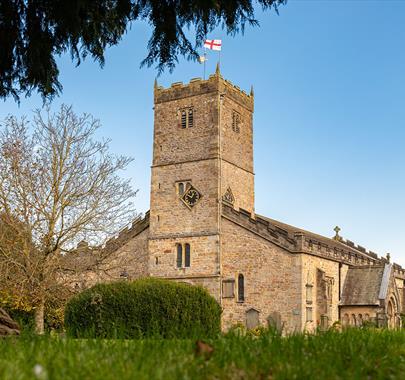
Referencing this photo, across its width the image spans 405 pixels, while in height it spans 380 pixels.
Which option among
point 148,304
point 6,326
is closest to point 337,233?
point 148,304

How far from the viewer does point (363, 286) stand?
143ft

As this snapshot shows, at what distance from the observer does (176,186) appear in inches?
1688

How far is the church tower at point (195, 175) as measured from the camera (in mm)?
40906

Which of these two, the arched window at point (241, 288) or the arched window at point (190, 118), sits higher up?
the arched window at point (190, 118)

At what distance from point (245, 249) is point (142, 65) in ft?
103

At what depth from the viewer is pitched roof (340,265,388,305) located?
42.5 metres

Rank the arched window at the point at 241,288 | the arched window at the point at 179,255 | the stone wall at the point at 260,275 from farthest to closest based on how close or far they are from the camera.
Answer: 1. the arched window at the point at 179,255
2. the arched window at the point at 241,288
3. the stone wall at the point at 260,275

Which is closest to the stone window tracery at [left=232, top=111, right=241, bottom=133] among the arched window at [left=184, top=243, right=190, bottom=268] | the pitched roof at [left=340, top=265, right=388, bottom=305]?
the arched window at [left=184, top=243, right=190, bottom=268]

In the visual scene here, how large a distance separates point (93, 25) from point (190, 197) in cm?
3397

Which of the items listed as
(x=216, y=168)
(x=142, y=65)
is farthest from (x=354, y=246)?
(x=142, y=65)

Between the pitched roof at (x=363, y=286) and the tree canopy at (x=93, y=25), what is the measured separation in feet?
119

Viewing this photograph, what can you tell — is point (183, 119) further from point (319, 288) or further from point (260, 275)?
point (319, 288)

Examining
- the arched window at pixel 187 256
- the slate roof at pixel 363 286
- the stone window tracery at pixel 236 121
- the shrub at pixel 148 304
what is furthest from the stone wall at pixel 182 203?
the shrub at pixel 148 304

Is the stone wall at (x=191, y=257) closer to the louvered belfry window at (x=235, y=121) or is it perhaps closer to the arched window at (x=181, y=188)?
the arched window at (x=181, y=188)
